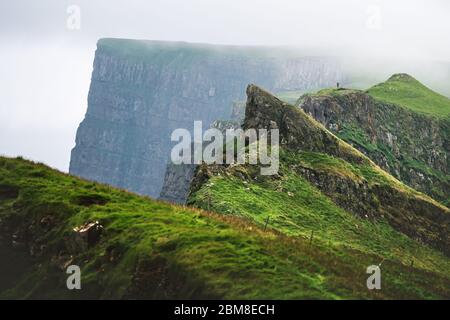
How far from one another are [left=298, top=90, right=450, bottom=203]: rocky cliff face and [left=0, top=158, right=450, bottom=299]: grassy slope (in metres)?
85.4

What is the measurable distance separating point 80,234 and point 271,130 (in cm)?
5031

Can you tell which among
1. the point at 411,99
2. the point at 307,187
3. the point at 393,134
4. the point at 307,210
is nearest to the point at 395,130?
the point at 393,134

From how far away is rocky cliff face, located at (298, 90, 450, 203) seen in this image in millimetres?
135250

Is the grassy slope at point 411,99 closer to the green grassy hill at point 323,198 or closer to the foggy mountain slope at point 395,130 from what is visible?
the foggy mountain slope at point 395,130

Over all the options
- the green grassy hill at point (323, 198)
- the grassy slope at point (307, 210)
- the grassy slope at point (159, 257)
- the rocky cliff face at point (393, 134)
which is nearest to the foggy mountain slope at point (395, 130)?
the rocky cliff face at point (393, 134)

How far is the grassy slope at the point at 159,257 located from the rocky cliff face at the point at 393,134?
85392mm

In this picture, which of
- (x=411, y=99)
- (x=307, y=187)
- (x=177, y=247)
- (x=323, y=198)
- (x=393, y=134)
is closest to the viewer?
(x=177, y=247)

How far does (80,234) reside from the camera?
42.5m

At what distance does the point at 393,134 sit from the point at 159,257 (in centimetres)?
12838

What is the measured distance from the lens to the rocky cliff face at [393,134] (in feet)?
444

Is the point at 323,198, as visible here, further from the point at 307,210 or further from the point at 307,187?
the point at 307,210

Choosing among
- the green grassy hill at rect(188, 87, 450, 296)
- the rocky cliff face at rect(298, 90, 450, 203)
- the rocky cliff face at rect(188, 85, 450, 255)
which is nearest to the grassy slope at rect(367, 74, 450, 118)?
the rocky cliff face at rect(298, 90, 450, 203)

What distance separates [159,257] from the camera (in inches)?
1495
